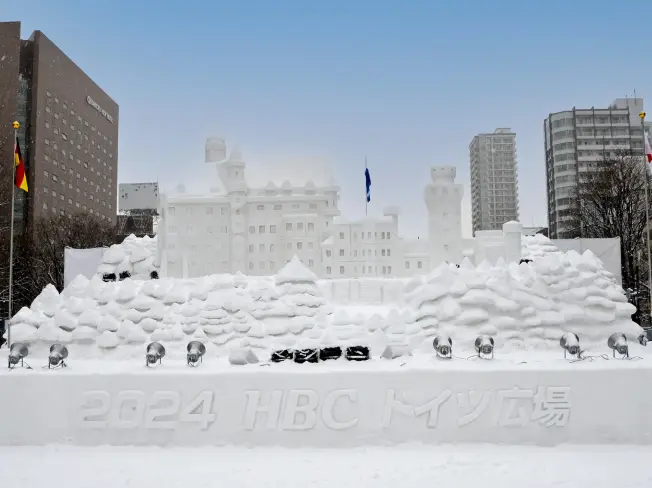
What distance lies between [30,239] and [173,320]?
68.6 feet

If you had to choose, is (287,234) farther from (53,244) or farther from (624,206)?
(624,206)

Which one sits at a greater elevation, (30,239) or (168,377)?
(30,239)

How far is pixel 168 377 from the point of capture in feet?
21.8

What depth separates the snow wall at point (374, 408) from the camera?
6.45 meters

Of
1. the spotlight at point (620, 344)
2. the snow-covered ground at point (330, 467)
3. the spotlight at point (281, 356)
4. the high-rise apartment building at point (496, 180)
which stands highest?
the high-rise apartment building at point (496, 180)

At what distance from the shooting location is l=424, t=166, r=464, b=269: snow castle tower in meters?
21.1

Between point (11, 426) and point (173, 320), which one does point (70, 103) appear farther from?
point (11, 426)

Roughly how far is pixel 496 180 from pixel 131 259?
61.8 metres

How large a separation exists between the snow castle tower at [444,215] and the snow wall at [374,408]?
14.5 m

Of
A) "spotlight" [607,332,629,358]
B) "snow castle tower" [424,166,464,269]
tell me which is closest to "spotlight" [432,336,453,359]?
"spotlight" [607,332,629,358]

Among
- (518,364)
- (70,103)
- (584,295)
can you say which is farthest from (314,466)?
(70,103)

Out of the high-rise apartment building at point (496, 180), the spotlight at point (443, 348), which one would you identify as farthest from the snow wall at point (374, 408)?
the high-rise apartment building at point (496, 180)

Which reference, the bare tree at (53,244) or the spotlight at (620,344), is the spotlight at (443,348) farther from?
the bare tree at (53,244)

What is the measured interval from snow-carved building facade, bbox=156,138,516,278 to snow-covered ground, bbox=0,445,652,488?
1480cm
